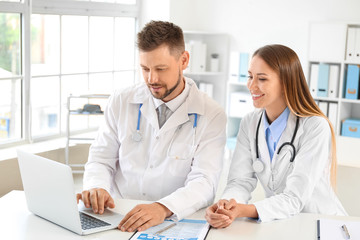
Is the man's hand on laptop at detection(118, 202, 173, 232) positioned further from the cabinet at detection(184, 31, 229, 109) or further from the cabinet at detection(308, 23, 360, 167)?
the cabinet at detection(184, 31, 229, 109)

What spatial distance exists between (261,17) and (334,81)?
111cm

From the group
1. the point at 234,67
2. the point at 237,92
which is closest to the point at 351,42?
the point at 234,67

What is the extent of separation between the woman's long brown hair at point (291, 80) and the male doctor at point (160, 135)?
12.8 inches

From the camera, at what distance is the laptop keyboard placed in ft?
5.92

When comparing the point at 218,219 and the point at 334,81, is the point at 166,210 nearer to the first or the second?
the point at 218,219

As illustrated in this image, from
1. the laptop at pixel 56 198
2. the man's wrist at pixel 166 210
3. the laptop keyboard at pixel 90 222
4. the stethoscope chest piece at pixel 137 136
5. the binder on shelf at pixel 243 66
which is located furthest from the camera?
the binder on shelf at pixel 243 66

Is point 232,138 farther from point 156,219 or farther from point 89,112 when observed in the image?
point 156,219

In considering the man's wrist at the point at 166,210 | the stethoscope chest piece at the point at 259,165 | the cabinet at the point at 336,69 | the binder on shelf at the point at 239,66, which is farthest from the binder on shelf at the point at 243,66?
the man's wrist at the point at 166,210

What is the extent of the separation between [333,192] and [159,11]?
11.5 feet

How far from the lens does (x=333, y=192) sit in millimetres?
2180

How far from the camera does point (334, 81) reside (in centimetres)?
480

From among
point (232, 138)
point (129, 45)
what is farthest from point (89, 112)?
point (232, 138)

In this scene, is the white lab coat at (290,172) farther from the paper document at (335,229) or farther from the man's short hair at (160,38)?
the man's short hair at (160,38)

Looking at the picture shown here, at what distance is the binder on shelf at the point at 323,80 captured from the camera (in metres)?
4.82
